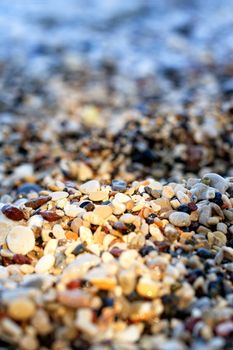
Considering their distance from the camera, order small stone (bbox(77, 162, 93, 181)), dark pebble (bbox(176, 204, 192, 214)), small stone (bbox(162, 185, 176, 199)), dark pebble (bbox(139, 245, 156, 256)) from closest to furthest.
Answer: dark pebble (bbox(139, 245, 156, 256)) < dark pebble (bbox(176, 204, 192, 214)) < small stone (bbox(162, 185, 176, 199)) < small stone (bbox(77, 162, 93, 181))

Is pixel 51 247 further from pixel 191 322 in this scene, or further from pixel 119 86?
pixel 119 86

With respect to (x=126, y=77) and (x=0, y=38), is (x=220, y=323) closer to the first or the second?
(x=126, y=77)

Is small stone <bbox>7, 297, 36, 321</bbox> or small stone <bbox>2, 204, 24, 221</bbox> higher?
small stone <bbox>7, 297, 36, 321</bbox>

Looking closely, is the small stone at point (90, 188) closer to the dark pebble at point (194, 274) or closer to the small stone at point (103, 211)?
the small stone at point (103, 211)

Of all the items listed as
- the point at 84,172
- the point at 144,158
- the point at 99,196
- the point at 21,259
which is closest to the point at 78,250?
the point at 21,259

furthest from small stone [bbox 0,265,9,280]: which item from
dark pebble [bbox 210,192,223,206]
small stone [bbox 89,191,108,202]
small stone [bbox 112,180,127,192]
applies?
dark pebble [bbox 210,192,223,206]

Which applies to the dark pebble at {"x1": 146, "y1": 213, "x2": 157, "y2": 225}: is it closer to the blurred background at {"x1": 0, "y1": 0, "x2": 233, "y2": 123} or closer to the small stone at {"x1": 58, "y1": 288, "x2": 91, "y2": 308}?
the small stone at {"x1": 58, "y1": 288, "x2": 91, "y2": 308}

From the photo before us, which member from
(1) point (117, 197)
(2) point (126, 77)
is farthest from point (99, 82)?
(1) point (117, 197)
